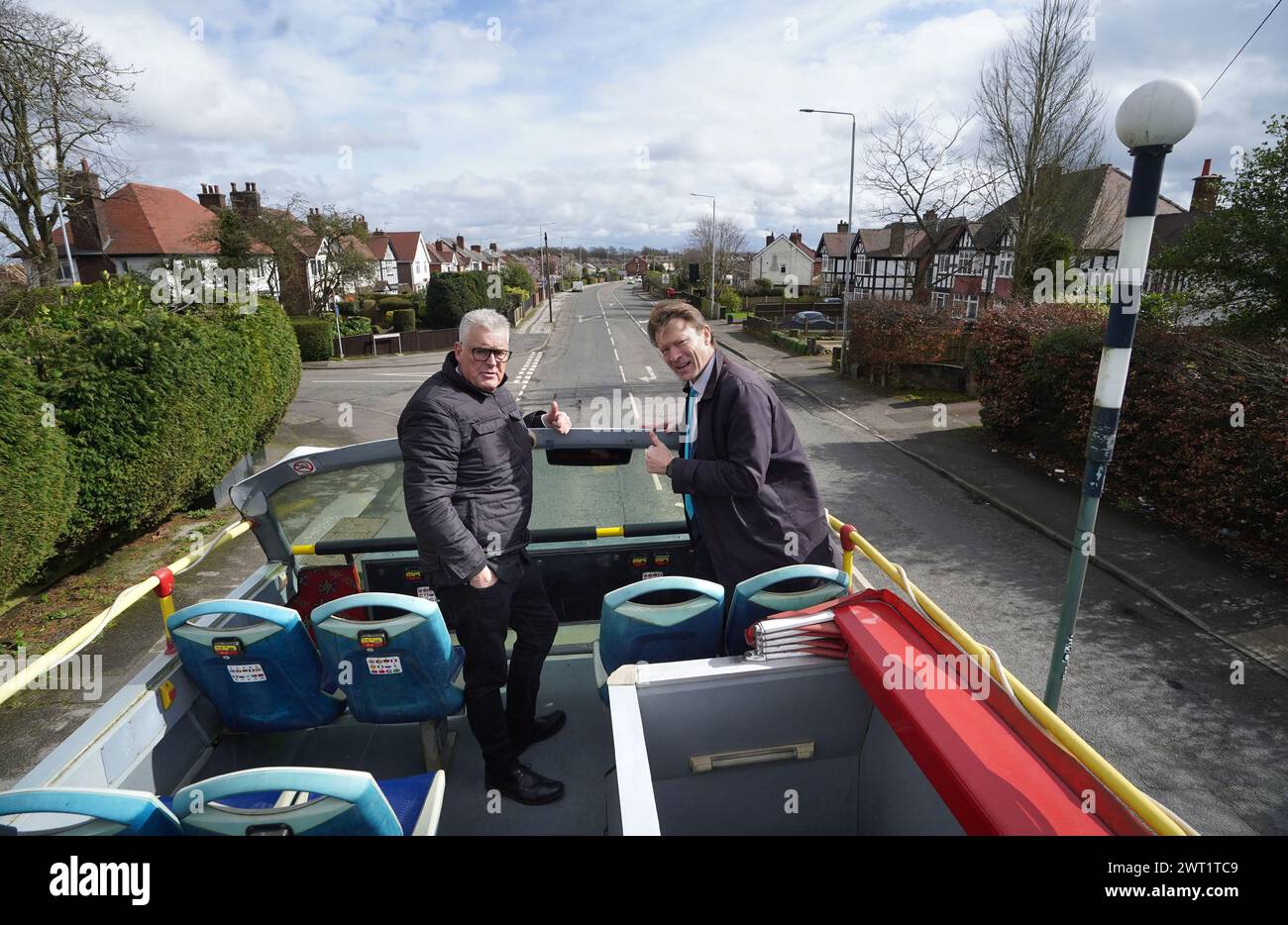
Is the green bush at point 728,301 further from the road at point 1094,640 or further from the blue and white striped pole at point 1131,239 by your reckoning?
the blue and white striped pole at point 1131,239

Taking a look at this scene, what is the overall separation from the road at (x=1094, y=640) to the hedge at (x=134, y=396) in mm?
1784

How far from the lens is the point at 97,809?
1996 mm

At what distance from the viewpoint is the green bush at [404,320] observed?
38.3 meters

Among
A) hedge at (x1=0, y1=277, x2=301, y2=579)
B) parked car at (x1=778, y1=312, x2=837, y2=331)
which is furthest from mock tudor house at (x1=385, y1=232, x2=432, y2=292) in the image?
hedge at (x1=0, y1=277, x2=301, y2=579)

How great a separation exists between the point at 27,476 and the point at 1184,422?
1321cm

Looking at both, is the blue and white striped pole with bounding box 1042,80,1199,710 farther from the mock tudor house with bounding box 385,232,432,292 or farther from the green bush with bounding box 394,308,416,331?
the mock tudor house with bounding box 385,232,432,292

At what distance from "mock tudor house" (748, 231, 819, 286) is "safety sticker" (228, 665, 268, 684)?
8334 centimetres

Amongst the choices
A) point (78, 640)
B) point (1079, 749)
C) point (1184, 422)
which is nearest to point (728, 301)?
point (1184, 422)

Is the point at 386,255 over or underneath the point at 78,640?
over

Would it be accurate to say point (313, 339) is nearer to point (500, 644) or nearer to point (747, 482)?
point (500, 644)

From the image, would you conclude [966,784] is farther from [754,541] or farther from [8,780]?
[8,780]

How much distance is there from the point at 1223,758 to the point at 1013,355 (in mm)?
9691

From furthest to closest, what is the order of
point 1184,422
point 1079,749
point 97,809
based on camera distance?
1. point 1184,422
2. point 1079,749
3. point 97,809

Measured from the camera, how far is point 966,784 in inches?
83.9
